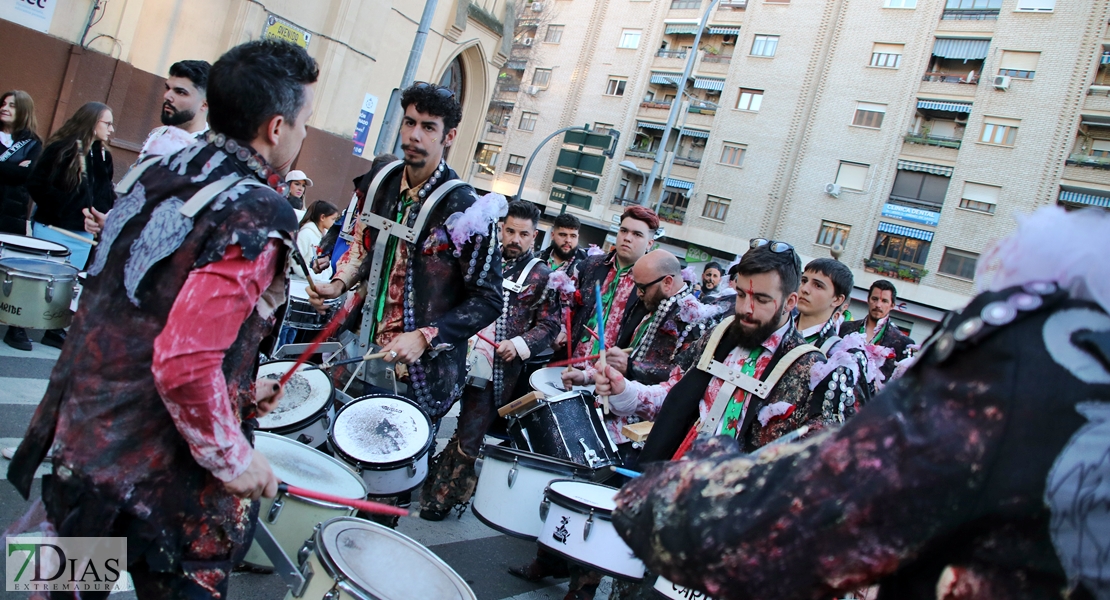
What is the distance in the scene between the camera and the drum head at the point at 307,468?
9.00 feet

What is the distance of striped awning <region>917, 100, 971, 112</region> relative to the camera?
98.5ft

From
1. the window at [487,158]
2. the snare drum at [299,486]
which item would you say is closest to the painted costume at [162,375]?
the snare drum at [299,486]

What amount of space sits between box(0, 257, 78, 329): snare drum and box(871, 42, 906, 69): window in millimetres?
34028

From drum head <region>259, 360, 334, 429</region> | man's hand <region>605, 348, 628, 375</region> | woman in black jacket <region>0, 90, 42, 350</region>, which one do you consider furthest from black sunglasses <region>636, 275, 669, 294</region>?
woman in black jacket <region>0, 90, 42, 350</region>

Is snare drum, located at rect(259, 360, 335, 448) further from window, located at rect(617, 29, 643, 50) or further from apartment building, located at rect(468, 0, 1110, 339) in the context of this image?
window, located at rect(617, 29, 643, 50)

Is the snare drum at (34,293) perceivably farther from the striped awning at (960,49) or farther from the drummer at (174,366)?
the striped awning at (960,49)

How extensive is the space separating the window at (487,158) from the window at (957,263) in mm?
26463

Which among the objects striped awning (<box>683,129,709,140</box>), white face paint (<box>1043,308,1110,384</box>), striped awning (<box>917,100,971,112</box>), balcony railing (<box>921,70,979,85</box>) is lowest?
white face paint (<box>1043,308,1110,384</box>)

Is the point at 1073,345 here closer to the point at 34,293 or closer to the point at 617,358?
the point at 617,358

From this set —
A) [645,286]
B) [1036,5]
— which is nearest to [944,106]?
[1036,5]

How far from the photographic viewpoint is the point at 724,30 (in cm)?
3794

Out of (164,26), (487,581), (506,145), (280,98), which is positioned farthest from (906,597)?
(506,145)

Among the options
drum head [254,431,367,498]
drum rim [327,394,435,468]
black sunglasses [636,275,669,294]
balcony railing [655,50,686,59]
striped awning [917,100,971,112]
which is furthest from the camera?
balcony railing [655,50,686,59]

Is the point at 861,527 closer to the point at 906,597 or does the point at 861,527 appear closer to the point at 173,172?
the point at 906,597
